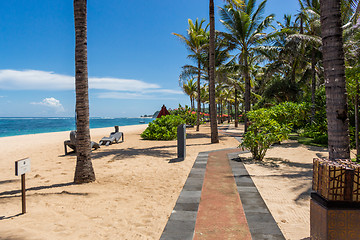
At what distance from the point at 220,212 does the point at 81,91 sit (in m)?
4.33

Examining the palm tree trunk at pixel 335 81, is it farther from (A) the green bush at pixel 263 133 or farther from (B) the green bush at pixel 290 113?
(B) the green bush at pixel 290 113

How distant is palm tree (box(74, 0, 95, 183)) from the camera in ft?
17.6

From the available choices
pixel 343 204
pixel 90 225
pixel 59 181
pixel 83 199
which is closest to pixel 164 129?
pixel 59 181

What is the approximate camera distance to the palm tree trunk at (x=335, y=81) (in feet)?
10.1

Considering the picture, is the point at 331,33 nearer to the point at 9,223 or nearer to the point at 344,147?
the point at 344,147

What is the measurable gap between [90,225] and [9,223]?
1191 millimetres

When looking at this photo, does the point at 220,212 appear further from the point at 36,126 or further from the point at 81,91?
the point at 36,126

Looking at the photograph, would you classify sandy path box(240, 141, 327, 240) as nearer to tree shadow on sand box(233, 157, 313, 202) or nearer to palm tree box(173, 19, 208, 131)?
tree shadow on sand box(233, 157, 313, 202)

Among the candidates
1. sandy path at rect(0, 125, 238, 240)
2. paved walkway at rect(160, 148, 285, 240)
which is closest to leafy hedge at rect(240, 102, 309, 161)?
paved walkway at rect(160, 148, 285, 240)

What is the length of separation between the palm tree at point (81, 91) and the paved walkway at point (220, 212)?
2724 mm

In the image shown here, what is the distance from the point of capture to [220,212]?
12.1 feet

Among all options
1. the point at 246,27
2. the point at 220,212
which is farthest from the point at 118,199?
the point at 246,27

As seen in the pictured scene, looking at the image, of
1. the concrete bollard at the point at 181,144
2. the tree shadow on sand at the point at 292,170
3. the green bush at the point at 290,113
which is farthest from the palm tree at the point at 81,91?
the green bush at the point at 290,113

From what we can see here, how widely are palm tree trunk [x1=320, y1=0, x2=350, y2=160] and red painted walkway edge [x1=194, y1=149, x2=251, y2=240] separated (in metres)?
1.74
